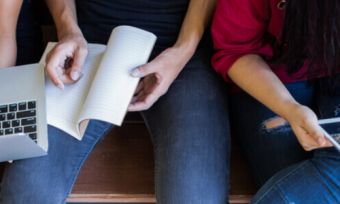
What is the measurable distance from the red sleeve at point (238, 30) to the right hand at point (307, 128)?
163 mm

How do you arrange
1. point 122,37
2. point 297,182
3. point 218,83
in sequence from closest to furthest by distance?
point 297,182 < point 122,37 < point 218,83

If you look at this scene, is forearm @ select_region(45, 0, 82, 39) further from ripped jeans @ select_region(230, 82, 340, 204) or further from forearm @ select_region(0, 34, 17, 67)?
ripped jeans @ select_region(230, 82, 340, 204)

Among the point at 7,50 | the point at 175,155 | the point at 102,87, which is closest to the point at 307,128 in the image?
the point at 175,155

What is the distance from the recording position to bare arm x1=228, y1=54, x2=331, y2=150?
2.61ft

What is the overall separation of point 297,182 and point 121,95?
315 millimetres

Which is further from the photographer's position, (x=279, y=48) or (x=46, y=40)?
(x=46, y=40)

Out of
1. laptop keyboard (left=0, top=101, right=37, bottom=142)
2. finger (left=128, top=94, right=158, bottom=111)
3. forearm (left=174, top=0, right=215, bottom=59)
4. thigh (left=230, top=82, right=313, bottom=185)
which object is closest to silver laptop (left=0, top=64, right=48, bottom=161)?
laptop keyboard (left=0, top=101, right=37, bottom=142)

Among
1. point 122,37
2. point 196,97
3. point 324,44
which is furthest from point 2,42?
point 324,44

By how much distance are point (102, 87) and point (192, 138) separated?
19 centimetres

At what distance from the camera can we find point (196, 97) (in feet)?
3.21

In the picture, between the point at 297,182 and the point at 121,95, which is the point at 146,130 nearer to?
the point at 121,95

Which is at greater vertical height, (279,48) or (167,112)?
(279,48)

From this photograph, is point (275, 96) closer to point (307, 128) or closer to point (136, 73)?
point (307, 128)

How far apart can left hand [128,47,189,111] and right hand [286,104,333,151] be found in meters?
0.24
